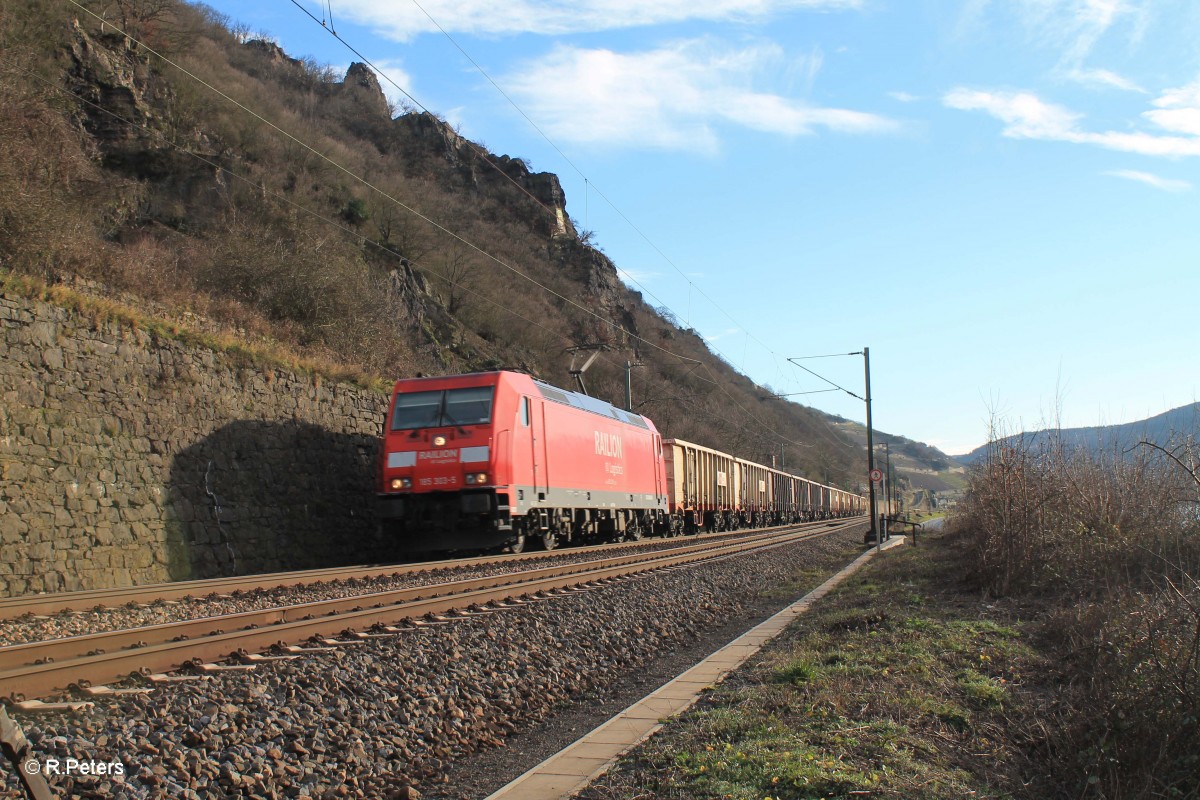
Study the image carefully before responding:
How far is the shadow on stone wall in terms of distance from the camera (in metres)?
16.0

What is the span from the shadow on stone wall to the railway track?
6.12 metres

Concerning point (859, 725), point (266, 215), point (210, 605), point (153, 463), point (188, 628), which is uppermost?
point (266, 215)

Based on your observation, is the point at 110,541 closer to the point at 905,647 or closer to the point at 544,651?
the point at 544,651

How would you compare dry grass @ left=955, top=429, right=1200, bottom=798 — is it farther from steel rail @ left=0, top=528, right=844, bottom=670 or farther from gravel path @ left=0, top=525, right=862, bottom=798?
steel rail @ left=0, top=528, right=844, bottom=670

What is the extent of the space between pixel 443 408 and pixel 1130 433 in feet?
39.3

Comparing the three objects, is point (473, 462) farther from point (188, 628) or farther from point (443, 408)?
point (188, 628)

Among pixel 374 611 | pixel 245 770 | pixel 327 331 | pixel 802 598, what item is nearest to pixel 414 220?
pixel 327 331

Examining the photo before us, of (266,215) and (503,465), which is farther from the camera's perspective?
(266,215)

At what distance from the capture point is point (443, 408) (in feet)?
60.5

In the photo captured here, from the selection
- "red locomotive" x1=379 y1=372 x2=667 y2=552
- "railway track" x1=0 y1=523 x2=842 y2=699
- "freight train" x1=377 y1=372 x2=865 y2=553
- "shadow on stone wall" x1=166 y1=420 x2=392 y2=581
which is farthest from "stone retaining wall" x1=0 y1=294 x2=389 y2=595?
"railway track" x1=0 y1=523 x2=842 y2=699

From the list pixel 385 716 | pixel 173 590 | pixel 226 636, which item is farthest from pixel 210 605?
pixel 385 716

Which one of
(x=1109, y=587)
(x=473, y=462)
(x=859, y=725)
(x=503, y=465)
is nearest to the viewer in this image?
(x=859, y=725)

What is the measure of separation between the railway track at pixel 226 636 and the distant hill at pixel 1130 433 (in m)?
7.31

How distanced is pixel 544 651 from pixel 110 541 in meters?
Result: 8.82
